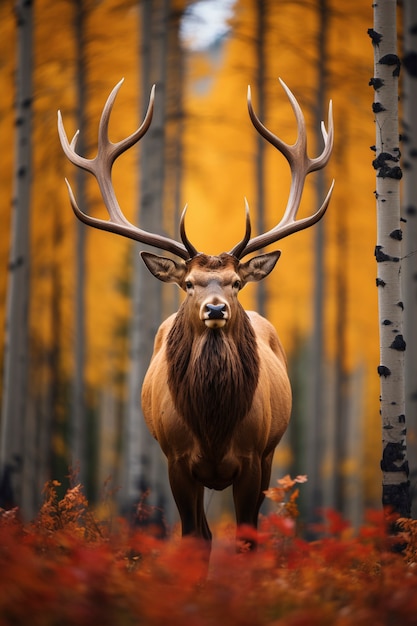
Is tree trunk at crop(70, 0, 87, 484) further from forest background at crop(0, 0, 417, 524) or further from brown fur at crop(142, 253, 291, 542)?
brown fur at crop(142, 253, 291, 542)

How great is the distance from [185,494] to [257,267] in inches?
67.6

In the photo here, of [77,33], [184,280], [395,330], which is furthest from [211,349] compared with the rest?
[77,33]

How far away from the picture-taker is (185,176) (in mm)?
16344

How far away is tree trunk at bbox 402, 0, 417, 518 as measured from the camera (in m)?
8.15

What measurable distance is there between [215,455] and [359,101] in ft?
33.4

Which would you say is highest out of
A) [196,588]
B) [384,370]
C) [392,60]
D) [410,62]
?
[410,62]

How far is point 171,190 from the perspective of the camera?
16.4 metres

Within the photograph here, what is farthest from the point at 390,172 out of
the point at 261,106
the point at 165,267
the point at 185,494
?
the point at 261,106

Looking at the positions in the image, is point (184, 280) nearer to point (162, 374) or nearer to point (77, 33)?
point (162, 374)

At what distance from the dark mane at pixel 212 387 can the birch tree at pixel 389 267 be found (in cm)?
110

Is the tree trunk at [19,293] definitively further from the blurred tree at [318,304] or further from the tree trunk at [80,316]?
the blurred tree at [318,304]

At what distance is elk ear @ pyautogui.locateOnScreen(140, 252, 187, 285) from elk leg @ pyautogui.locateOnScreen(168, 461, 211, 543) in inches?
52.3

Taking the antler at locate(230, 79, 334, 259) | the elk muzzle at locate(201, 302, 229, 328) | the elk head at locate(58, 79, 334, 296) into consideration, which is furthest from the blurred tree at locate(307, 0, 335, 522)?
the elk muzzle at locate(201, 302, 229, 328)

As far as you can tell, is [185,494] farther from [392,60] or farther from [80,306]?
[80,306]
